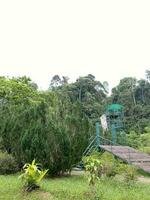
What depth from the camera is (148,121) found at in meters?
38.8

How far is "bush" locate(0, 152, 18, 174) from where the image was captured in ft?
59.8

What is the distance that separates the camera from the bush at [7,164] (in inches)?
718

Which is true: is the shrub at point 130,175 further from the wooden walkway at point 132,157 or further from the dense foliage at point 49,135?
the dense foliage at point 49,135

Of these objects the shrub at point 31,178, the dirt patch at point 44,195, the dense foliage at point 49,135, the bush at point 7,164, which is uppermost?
the dense foliage at point 49,135

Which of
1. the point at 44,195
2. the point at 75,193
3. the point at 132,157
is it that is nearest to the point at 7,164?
the point at 132,157

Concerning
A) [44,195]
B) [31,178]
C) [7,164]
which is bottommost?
[44,195]

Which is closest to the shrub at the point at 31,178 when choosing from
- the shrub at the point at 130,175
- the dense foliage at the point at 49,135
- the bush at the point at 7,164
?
the shrub at the point at 130,175

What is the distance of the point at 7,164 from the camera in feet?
60.4

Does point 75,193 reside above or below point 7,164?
below

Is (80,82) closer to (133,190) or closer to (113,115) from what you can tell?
(113,115)

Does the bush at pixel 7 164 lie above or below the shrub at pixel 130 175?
above

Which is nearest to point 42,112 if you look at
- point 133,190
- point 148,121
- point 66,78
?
point 133,190

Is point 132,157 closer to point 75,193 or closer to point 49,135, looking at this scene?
point 49,135

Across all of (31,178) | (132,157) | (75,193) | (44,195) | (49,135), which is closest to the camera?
(44,195)
